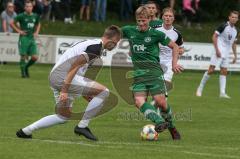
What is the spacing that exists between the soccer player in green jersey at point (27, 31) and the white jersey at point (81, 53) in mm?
13117

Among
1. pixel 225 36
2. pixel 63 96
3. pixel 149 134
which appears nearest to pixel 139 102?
pixel 149 134

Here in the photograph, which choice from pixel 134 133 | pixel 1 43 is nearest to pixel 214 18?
→ pixel 1 43

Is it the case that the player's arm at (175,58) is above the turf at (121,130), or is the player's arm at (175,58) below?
above

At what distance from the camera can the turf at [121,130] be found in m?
10.3

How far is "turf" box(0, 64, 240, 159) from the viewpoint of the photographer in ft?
33.8

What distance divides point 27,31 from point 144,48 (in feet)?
42.2

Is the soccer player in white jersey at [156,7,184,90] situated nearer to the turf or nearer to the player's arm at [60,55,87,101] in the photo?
the turf

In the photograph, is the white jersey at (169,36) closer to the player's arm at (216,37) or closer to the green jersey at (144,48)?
the green jersey at (144,48)

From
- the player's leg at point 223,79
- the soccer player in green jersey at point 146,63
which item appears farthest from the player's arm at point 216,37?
the soccer player in green jersey at point 146,63

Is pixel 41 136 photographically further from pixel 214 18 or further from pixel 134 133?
pixel 214 18

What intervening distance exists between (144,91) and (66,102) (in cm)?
155

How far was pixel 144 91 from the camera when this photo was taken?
12.3m

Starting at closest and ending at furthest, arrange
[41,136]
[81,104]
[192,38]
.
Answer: [41,136], [81,104], [192,38]

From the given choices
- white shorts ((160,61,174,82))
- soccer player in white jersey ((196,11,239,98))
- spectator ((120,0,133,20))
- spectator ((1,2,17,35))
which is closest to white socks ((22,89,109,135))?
white shorts ((160,61,174,82))
